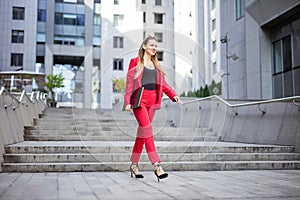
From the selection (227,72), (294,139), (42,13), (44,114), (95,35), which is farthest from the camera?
(95,35)

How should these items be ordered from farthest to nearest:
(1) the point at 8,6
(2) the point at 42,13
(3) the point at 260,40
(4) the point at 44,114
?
(2) the point at 42,13, (1) the point at 8,6, (3) the point at 260,40, (4) the point at 44,114

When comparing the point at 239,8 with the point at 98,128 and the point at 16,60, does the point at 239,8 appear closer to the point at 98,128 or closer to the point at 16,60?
the point at 98,128

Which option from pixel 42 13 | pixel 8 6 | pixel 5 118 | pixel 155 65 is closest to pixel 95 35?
pixel 42 13

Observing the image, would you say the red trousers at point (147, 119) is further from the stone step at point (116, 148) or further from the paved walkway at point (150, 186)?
the stone step at point (116, 148)

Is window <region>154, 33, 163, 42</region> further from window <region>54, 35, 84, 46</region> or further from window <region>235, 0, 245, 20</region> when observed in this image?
window <region>54, 35, 84, 46</region>

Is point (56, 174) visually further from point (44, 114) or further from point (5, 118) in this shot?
point (44, 114)

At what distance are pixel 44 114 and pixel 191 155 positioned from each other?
736cm

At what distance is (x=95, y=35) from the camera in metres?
31.4

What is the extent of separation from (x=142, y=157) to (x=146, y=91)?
1950mm

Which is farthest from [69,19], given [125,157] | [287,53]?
[125,157]

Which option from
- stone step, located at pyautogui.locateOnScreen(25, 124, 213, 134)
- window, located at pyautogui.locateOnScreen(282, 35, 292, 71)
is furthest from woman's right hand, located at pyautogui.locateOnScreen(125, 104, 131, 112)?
window, located at pyautogui.locateOnScreen(282, 35, 292, 71)

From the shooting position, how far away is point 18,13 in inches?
1064

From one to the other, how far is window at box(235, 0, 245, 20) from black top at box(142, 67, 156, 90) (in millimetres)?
14070

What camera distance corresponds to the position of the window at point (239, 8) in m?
17.8
